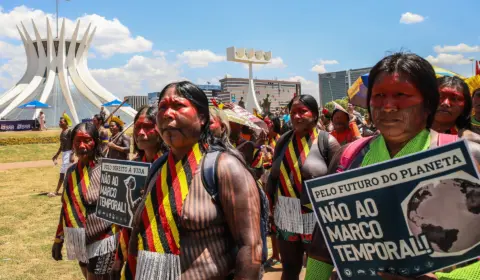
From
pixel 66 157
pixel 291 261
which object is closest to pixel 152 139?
pixel 291 261

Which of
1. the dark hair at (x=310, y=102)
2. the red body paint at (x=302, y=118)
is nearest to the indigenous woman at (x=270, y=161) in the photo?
the red body paint at (x=302, y=118)

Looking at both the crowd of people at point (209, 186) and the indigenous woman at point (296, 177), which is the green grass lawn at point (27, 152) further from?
the indigenous woman at point (296, 177)

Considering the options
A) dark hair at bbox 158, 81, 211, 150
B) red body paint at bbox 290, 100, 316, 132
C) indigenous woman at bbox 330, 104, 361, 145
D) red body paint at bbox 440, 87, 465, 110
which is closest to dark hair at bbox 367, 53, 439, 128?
dark hair at bbox 158, 81, 211, 150

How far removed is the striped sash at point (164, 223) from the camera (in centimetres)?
211

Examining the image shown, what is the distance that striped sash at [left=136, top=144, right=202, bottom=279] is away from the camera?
6.91 ft

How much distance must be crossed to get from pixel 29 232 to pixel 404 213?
7655mm

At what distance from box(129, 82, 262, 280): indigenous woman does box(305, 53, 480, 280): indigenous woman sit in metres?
0.66

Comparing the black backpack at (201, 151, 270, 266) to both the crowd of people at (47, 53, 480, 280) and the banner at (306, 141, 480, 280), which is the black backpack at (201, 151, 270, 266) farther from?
the banner at (306, 141, 480, 280)

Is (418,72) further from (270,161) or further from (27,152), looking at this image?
(27,152)

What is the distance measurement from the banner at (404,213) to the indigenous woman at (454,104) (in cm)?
179

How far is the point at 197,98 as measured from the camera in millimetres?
2346

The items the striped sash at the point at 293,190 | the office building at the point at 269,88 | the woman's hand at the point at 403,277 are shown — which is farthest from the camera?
the office building at the point at 269,88

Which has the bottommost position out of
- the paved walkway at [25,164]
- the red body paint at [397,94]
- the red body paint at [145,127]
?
the paved walkway at [25,164]

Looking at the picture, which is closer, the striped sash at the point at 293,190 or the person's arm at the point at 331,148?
the striped sash at the point at 293,190
